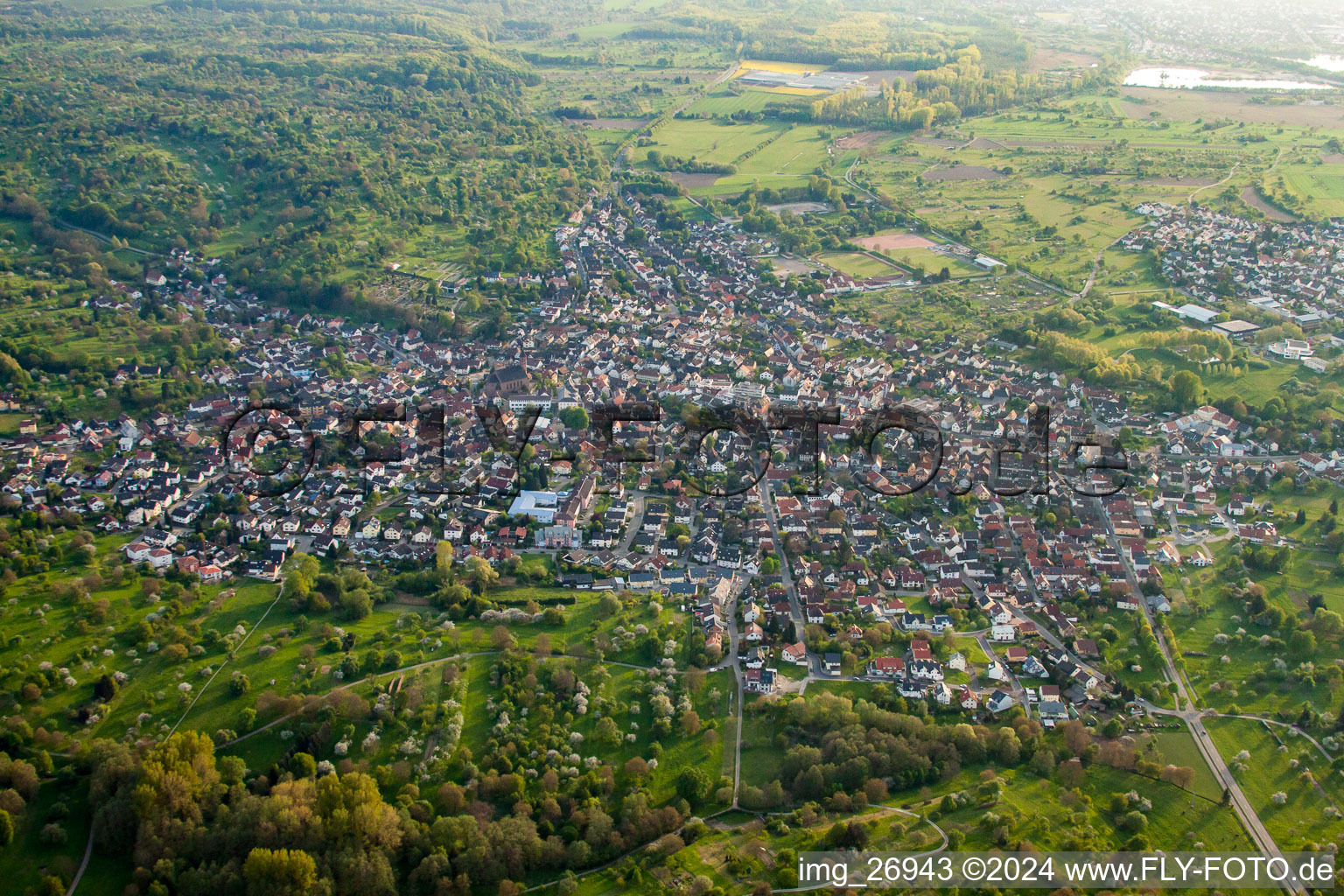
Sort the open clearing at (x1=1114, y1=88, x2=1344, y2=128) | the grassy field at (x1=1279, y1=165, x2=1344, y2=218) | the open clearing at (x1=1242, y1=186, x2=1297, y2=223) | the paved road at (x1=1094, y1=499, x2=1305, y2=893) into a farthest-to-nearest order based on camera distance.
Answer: the open clearing at (x1=1114, y1=88, x2=1344, y2=128), the grassy field at (x1=1279, y1=165, x2=1344, y2=218), the open clearing at (x1=1242, y1=186, x2=1297, y2=223), the paved road at (x1=1094, y1=499, x2=1305, y2=893)

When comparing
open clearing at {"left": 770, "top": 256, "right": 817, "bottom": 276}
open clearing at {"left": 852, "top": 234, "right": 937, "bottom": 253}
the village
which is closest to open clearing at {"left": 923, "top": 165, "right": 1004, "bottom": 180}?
open clearing at {"left": 852, "top": 234, "right": 937, "bottom": 253}

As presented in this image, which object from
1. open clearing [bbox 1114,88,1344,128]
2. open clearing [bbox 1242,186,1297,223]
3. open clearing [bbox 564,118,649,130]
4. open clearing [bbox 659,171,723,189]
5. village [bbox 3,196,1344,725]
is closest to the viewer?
village [bbox 3,196,1344,725]

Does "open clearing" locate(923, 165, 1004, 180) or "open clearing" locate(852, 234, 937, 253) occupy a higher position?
"open clearing" locate(923, 165, 1004, 180)

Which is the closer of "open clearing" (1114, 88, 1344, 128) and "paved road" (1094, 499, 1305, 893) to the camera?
"paved road" (1094, 499, 1305, 893)

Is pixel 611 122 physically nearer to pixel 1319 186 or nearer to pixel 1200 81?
pixel 1319 186

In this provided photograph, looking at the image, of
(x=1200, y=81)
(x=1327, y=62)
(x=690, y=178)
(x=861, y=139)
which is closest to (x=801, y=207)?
(x=690, y=178)

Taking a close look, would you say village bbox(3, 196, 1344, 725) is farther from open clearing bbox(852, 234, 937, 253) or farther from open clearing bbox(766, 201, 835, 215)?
open clearing bbox(766, 201, 835, 215)
